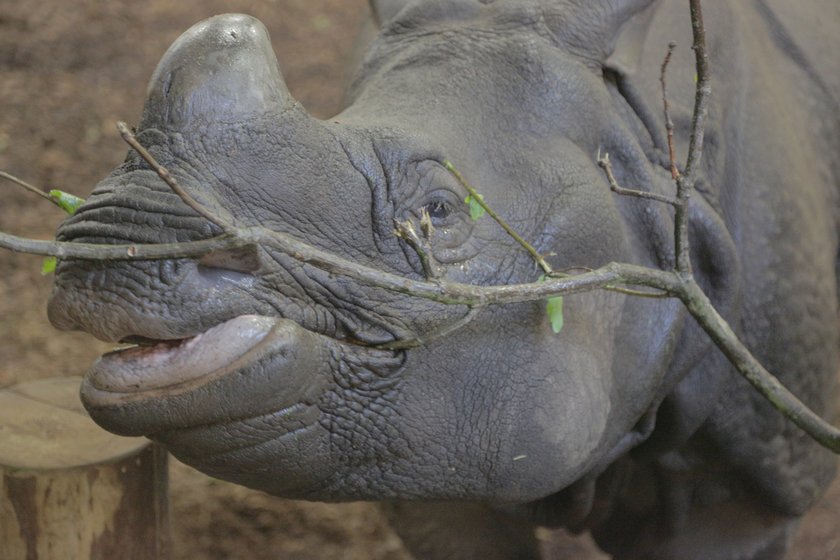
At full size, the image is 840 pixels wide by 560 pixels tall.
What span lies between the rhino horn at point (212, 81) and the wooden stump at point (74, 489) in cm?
110

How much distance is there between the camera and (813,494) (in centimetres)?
327

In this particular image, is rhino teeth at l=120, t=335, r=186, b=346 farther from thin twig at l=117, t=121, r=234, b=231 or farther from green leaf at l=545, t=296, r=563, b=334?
green leaf at l=545, t=296, r=563, b=334

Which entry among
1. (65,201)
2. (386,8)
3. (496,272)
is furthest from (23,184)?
(386,8)

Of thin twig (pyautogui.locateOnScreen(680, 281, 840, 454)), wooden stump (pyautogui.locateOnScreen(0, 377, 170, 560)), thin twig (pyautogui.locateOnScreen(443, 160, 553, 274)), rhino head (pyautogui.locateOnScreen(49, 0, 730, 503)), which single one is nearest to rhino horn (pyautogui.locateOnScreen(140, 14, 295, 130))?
rhino head (pyautogui.locateOnScreen(49, 0, 730, 503))

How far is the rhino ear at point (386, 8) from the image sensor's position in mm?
2846

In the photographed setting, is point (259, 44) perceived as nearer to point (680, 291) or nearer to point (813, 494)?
point (680, 291)

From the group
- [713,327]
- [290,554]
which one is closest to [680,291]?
[713,327]

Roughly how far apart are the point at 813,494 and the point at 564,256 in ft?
3.99

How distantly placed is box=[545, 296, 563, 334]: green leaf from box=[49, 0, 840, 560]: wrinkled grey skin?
5 centimetres

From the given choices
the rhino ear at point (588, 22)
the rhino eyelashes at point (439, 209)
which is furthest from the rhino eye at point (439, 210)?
the rhino ear at point (588, 22)

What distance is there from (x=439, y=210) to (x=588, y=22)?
2.02 feet

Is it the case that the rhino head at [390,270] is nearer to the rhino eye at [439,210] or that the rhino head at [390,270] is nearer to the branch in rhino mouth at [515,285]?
the rhino eye at [439,210]

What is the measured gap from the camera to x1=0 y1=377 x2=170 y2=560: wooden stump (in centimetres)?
286

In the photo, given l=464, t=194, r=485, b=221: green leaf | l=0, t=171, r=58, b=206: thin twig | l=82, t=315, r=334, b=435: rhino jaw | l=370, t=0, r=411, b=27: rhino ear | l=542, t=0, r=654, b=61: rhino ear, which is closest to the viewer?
l=0, t=171, r=58, b=206: thin twig
